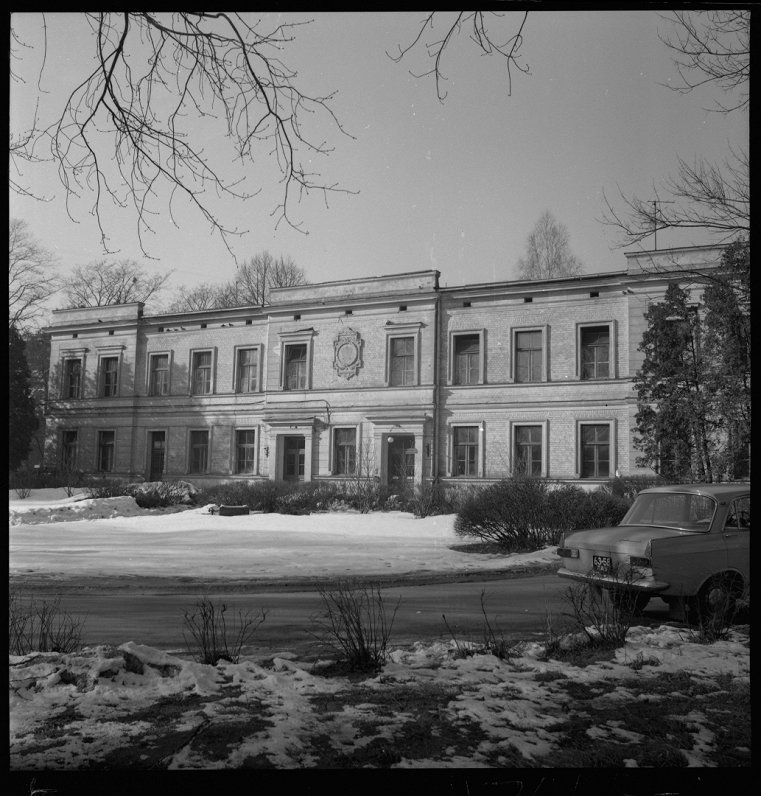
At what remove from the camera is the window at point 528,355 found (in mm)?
6953

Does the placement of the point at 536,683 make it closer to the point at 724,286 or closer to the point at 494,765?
the point at 494,765

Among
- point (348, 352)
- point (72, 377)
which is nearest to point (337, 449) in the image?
point (348, 352)

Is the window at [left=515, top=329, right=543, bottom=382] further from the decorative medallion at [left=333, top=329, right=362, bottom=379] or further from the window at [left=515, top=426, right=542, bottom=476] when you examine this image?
the decorative medallion at [left=333, top=329, right=362, bottom=379]

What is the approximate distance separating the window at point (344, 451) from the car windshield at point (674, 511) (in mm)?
2782

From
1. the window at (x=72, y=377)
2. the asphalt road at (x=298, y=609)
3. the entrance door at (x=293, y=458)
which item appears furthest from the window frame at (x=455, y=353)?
the window at (x=72, y=377)

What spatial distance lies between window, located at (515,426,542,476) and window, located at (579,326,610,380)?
1.13 meters

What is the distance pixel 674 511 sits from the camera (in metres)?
5.19

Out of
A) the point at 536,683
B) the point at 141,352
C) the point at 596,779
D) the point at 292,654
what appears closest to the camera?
the point at 596,779

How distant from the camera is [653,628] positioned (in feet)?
14.5

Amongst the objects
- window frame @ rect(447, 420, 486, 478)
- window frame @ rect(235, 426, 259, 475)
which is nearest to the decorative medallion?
window frame @ rect(235, 426, 259, 475)

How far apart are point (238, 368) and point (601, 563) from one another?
4.56 metres

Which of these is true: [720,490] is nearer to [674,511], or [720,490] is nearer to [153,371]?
[674,511]

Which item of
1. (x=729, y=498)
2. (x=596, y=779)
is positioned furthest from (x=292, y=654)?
(x=729, y=498)

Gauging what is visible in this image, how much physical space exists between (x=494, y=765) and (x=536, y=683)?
2.58 feet
